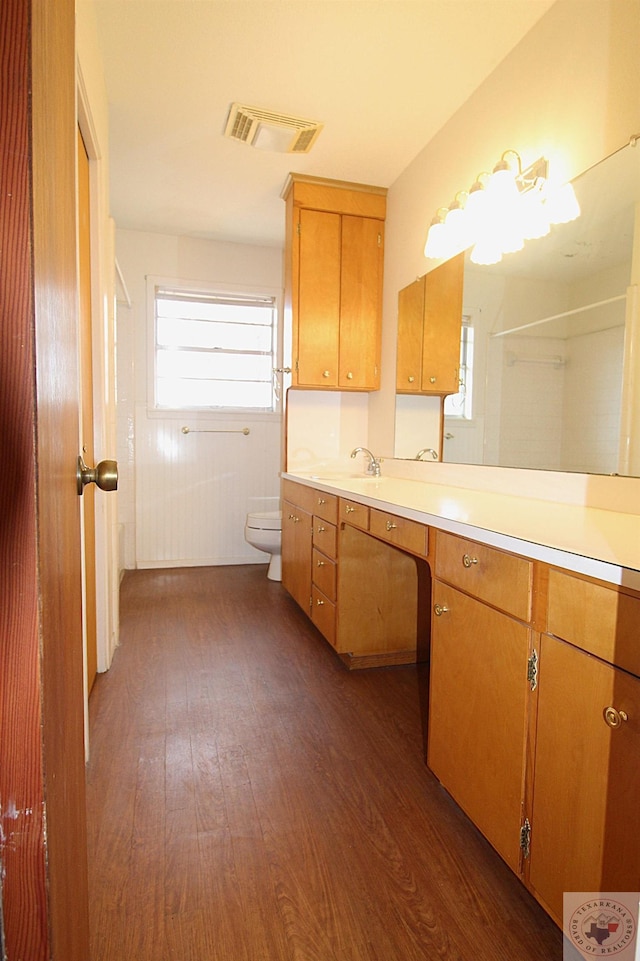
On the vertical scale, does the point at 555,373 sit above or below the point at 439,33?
below

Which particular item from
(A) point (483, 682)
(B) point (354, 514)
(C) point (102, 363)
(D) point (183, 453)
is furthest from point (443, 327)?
(D) point (183, 453)

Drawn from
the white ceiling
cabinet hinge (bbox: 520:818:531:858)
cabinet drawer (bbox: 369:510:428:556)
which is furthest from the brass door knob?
the white ceiling

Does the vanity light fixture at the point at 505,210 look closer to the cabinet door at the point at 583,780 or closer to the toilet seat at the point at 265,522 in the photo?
the cabinet door at the point at 583,780

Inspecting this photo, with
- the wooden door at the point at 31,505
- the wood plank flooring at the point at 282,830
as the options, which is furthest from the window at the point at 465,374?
the wooden door at the point at 31,505

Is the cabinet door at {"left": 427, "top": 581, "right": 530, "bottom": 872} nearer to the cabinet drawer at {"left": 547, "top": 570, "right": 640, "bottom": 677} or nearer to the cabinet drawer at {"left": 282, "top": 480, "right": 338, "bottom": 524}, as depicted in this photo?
the cabinet drawer at {"left": 547, "top": 570, "right": 640, "bottom": 677}

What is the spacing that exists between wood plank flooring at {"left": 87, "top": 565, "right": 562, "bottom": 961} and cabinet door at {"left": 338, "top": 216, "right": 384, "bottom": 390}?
174 cm

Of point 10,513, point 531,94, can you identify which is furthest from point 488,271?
point 10,513

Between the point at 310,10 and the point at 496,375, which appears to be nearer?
the point at 310,10

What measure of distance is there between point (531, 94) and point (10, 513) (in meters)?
2.21

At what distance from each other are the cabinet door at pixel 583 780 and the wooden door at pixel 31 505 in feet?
2.47

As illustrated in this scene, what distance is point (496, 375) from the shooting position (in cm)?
190

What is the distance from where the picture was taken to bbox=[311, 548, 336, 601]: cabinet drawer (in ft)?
7.08

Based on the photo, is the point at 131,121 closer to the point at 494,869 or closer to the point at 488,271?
the point at 488,271

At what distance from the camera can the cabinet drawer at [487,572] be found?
0.95m
